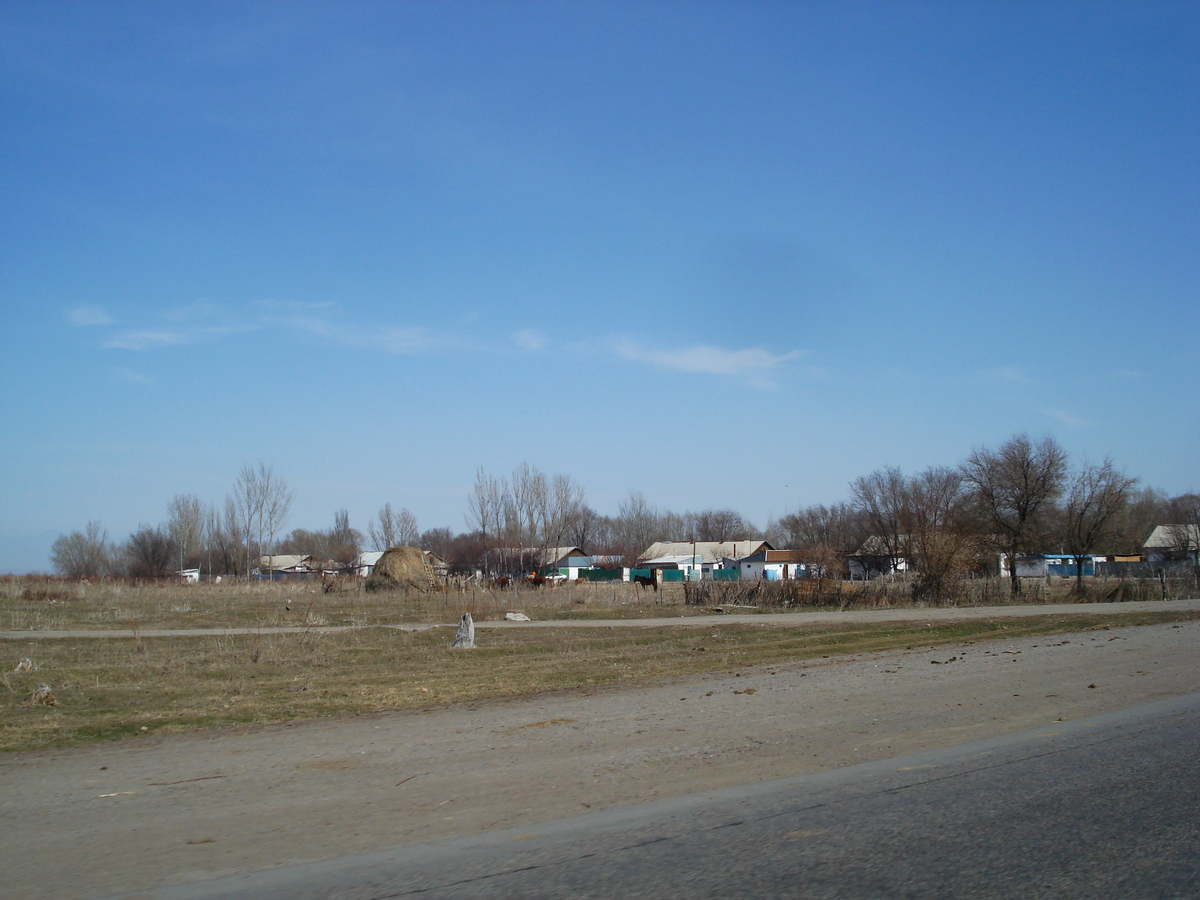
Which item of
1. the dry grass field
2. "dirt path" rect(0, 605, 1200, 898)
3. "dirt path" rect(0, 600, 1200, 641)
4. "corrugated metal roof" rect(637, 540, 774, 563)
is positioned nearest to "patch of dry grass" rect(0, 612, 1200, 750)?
the dry grass field

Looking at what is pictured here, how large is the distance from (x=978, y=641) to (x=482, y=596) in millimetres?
26564

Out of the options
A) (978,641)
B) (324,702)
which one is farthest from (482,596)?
(324,702)

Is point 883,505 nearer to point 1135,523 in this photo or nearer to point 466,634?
point 1135,523

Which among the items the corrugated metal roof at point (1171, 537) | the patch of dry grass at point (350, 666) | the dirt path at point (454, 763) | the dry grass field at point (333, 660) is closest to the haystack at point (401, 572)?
the dry grass field at point (333, 660)

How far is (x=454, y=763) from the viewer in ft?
28.2

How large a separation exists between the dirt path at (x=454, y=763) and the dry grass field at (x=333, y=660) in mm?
1292

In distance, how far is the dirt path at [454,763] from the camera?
6148 mm

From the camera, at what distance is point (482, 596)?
42562mm

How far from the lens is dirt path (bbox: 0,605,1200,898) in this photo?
6148 mm

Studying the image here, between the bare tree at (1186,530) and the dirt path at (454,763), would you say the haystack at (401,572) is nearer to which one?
the dirt path at (454,763)

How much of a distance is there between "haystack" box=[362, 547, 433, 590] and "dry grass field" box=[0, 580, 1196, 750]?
52.4 ft

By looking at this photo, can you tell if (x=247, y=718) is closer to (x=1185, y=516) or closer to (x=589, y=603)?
(x=589, y=603)

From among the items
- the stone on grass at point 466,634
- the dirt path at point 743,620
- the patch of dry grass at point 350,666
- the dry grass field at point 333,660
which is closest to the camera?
the patch of dry grass at point 350,666

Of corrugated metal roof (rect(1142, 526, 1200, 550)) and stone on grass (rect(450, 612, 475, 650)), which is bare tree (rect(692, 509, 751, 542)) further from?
stone on grass (rect(450, 612, 475, 650))
